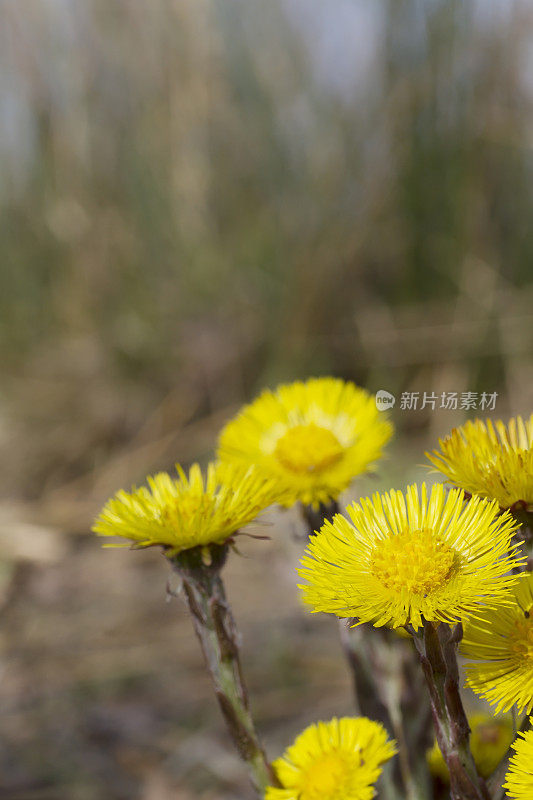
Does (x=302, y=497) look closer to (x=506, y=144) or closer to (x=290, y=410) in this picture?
(x=290, y=410)

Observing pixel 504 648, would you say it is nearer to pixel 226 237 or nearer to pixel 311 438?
pixel 311 438

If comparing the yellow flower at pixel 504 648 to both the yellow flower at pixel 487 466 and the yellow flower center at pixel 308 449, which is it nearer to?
the yellow flower at pixel 487 466

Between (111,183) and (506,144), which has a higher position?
(111,183)

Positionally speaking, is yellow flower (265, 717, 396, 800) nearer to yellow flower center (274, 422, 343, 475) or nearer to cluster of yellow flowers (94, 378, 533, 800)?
cluster of yellow flowers (94, 378, 533, 800)

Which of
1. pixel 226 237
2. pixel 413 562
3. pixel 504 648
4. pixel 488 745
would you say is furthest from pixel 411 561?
pixel 226 237

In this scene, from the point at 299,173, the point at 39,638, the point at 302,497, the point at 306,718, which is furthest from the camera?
the point at 299,173

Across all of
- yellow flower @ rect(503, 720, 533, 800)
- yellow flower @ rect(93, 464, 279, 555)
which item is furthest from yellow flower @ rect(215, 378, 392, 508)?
yellow flower @ rect(503, 720, 533, 800)

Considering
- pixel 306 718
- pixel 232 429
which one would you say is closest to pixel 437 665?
pixel 232 429
